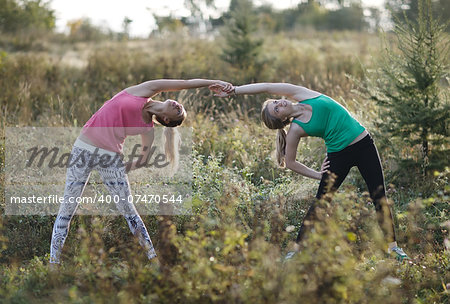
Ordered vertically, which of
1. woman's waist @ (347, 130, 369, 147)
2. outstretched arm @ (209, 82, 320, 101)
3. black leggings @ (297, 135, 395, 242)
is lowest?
black leggings @ (297, 135, 395, 242)

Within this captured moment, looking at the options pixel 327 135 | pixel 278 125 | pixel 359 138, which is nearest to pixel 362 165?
pixel 359 138

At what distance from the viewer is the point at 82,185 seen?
385 centimetres

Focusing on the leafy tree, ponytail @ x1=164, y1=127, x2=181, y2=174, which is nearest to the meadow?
ponytail @ x1=164, y1=127, x2=181, y2=174

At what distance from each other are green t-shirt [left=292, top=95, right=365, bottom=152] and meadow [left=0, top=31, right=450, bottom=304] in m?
0.50

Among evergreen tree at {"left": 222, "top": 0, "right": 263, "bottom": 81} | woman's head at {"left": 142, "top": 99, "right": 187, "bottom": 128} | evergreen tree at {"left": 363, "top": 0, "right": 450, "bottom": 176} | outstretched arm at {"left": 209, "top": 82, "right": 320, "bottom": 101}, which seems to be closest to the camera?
woman's head at {"left": 142, "top": 99, "right": 187, "bottom": 128}

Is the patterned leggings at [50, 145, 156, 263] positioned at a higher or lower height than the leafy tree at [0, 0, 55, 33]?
lower

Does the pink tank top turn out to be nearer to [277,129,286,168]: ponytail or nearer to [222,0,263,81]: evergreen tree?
[277,129,286,168]: ponytail

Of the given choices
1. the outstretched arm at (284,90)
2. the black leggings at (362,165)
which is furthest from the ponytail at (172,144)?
the black leggings at (362,165)

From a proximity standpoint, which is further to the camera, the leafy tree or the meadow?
the leafy tree

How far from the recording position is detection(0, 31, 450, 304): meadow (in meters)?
2.83

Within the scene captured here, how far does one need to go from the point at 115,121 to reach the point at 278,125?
1367 mm

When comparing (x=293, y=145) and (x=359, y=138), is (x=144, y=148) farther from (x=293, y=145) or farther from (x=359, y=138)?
(x=359, y=138)

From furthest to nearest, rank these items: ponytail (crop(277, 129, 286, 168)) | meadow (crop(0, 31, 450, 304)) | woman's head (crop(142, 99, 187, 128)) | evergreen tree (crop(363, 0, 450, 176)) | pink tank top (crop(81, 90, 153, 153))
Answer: evergreen tree (crop(363, 0, 450, 176)) < ponytail (crop(277, 129, 286, 168)) < woman's head (crop(142, 99, 187, 128)) < pink tank top (crop(81, 90, 153, 153)) < meadow (crop(0, 31, 450, 304))

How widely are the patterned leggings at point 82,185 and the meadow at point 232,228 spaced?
0.57 feet
